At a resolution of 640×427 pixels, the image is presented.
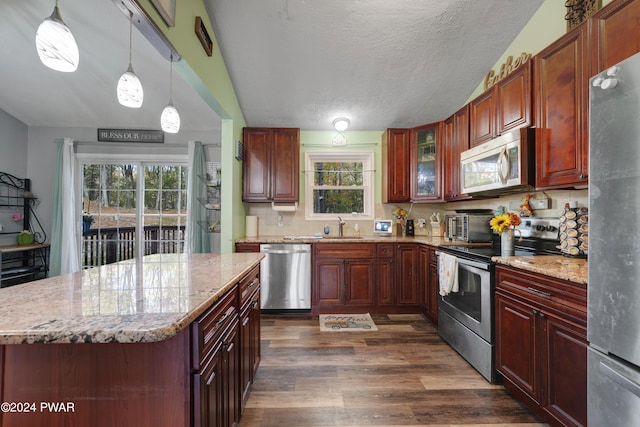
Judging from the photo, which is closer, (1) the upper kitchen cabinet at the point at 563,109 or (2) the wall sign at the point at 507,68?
(1) the upper kitchen cabinet at the point at 563,109

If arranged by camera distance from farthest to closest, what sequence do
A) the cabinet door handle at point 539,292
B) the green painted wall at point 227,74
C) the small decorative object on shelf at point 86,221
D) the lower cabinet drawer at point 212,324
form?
1. the small decorative object on shelf at point 86,221
2. the green painted wall at point 227,74
3. the cabinet door handle at point 539,292
4. the lower cabinet drawer at point 212,324

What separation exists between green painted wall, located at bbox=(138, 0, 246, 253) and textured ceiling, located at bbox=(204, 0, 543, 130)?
21cm

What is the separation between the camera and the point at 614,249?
108 cm

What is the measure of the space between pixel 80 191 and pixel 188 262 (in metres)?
3.55

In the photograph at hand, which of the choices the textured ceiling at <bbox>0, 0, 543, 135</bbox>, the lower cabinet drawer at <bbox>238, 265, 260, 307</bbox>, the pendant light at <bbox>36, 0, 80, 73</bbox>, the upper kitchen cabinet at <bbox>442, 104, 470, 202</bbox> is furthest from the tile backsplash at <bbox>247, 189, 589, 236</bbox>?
the pendant light at <bbox>36, 0, 80, 73</bbox>

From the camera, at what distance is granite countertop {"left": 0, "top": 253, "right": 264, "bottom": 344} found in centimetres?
68

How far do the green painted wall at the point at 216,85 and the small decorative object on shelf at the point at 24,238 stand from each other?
2947mm

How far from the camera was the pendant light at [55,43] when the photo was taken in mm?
1030

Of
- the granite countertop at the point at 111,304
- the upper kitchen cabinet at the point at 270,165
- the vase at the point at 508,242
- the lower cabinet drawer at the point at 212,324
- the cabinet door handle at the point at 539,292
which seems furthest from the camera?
the upper kitchen cabinet at the point at 270,165

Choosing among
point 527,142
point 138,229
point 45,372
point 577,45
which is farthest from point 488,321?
point 138,229

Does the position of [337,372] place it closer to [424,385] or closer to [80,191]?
[424,385]

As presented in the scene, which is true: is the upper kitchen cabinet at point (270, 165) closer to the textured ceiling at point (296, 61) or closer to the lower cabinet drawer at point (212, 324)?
the textured ceiling at point (296, 61)

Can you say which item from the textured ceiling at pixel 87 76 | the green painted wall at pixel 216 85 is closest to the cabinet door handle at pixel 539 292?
the green painted wall at pixel 216 85

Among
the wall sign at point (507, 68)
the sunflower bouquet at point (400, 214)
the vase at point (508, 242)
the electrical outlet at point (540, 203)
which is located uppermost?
the wall sign at point (507, 68)
